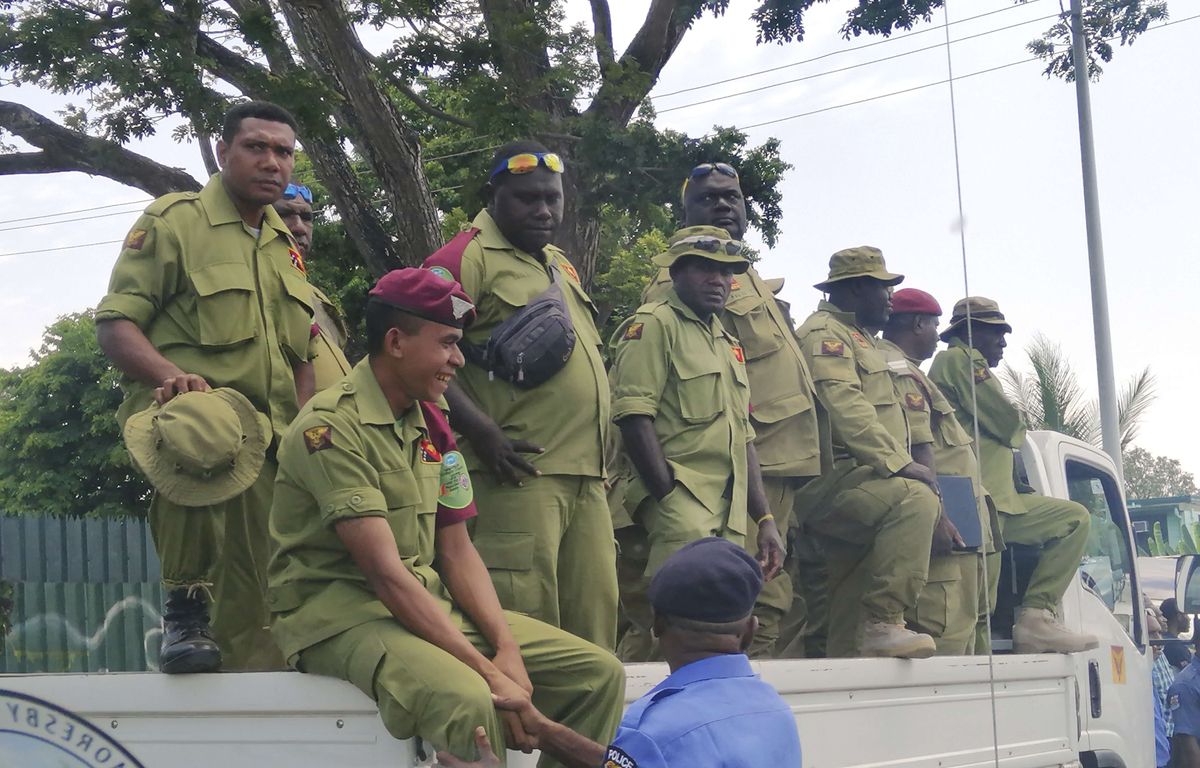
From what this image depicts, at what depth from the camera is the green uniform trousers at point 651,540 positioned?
13.1 ft

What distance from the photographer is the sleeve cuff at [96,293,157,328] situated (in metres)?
3.18

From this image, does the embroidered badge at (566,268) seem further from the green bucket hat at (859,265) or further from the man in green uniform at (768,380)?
the green bucket hat at (859,265)

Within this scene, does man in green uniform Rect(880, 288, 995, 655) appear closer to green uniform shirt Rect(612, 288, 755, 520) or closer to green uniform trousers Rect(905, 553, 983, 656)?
green uniform trousers Rect(905, 553, 983, 656)

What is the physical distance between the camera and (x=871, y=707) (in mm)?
3617

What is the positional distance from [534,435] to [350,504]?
0.99m

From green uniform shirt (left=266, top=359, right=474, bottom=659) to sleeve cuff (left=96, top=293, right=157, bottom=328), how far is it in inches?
24.6

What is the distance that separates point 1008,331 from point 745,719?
4.28 m

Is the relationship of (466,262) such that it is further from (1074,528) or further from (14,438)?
(14,438)

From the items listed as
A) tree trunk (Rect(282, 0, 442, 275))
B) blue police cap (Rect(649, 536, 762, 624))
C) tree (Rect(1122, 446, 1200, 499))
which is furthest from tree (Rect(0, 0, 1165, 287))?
tree (Rect(1122, 446, 1200, 499))

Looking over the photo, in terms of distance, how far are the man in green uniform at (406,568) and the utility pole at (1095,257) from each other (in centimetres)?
287

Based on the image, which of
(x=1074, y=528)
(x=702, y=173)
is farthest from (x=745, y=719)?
(x=1074, y=528)

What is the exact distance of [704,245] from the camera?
4293 millimetres

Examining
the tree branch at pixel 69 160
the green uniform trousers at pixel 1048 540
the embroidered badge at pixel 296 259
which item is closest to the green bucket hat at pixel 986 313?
the green uniform trousers at pixel 1048 540

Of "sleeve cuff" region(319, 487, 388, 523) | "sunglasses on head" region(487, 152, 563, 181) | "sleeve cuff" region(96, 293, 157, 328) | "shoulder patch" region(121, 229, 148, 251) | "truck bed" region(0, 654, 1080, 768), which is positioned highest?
"sunglasses on head" region(487, 152, 563, 181)
